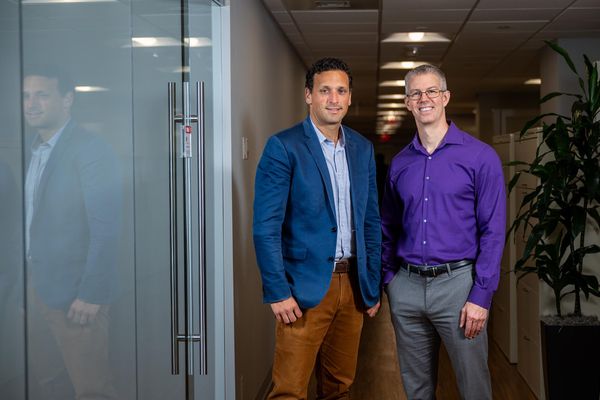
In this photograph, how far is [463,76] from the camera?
816 cm

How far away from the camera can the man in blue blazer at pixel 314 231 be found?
233 cm

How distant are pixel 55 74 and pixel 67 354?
1.97ft

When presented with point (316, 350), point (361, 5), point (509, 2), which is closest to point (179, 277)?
point (316, 350)

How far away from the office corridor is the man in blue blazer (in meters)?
1.74

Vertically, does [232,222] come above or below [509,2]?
below

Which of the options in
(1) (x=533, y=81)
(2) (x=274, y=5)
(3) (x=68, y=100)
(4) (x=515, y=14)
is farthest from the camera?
(1) (x=533, y=81)

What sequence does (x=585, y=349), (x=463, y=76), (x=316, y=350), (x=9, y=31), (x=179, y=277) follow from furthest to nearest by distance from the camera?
(x=463, y=76)
(x=585, y=349)
(x=316, y=350)
(x=179, y=277)
(x=9, y=31)

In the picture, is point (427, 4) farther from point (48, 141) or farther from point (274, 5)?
point (48, 141)

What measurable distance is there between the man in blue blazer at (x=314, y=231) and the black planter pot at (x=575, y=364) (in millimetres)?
1587

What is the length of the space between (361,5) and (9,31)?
3459 mm

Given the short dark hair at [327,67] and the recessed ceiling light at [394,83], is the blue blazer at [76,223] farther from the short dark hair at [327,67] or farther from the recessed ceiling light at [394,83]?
the recessed ceiling light at [394,83]

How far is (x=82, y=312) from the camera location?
1.65 m

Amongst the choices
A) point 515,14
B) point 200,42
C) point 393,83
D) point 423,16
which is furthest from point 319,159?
point 393,83

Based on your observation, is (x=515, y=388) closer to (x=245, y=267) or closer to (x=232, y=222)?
(x=245, y=267)
